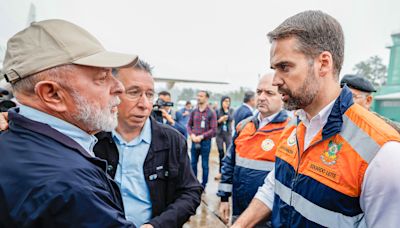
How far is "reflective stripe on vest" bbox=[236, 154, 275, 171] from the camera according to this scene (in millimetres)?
2383

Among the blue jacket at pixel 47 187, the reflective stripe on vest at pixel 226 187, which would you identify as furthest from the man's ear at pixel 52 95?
the reflective stripe on vest at pixel 226 187

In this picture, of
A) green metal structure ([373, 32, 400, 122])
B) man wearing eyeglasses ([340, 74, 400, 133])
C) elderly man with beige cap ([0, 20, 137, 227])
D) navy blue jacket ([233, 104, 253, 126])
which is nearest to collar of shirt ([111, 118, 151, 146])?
elderly man with beige cap ([0, 20, 137, 227])

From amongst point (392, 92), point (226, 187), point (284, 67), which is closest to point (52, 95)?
point (284, 67)

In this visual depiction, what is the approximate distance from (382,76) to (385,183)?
47.6m

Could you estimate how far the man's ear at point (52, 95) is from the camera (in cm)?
99

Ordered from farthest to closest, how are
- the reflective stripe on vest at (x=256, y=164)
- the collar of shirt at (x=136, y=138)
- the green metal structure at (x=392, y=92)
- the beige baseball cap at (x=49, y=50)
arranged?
the green metal structure at (x=392, y=92)
the reflective stripe on vest at (x=256, y=164)
the collar of shirt at (x=136, y=138)
the beige baseball cap at (x=49, y=50)

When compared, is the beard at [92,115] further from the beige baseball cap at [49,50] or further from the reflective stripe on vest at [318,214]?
the reflective stripe on vest at [318,214]

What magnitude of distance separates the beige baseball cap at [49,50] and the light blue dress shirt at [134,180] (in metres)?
0.79

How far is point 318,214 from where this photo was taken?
3.92 feet

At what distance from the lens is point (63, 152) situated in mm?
879

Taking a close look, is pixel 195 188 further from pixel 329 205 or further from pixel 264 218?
pixel 329 205

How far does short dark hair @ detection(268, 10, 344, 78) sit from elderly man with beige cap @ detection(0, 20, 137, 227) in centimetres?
84

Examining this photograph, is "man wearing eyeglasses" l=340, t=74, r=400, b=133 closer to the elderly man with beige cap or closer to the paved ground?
the elderly man with beige cap

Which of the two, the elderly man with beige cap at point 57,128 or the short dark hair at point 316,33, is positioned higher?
the short dark hair at point 316,33
